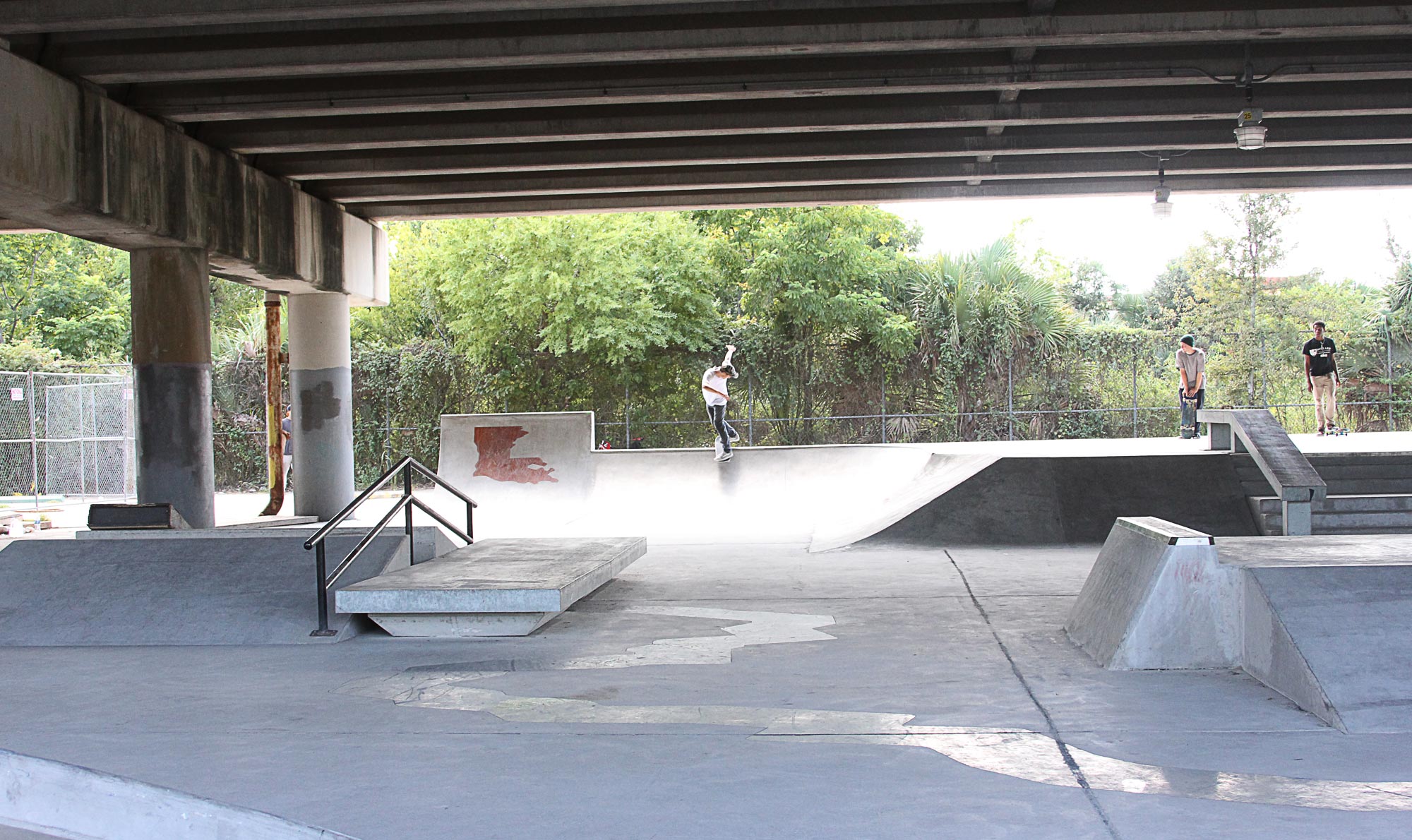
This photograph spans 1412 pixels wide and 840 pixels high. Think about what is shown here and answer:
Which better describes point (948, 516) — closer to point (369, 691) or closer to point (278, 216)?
point (369, 691)

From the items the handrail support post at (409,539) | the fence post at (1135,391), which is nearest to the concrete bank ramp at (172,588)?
the handrail support post at (409,539)

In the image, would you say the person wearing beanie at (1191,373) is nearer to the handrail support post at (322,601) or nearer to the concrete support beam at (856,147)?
the concrete support beam at (856,147)

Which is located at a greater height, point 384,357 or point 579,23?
point 579,23

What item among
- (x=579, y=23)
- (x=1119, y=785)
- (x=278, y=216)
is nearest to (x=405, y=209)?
(x=278, y=216)

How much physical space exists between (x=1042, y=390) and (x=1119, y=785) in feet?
72.5

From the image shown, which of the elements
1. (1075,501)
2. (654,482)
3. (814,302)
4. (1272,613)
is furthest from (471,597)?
(814,302)

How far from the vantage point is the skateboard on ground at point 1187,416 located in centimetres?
1709

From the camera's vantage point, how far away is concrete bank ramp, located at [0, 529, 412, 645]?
25.0 ft

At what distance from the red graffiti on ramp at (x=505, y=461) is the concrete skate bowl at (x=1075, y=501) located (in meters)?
8.07

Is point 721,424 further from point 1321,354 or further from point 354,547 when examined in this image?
point 354,547

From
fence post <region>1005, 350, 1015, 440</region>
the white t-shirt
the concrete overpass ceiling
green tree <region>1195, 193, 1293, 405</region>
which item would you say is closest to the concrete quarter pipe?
the white t-shirt

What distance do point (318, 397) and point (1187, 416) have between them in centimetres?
1417

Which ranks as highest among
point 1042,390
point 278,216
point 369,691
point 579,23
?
point 579,23

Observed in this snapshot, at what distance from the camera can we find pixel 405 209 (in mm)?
17656
